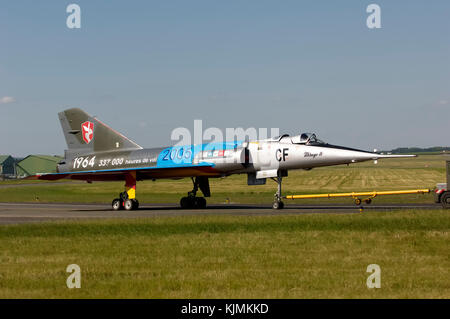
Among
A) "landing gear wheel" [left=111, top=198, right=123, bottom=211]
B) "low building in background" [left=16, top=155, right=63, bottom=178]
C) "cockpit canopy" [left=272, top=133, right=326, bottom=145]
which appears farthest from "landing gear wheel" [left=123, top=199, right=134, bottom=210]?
"low building in background" [left=16, top=155, right=63, bottom=178]

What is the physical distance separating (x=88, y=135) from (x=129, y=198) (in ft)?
18.2

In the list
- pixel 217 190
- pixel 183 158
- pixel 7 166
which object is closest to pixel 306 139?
pixel 183 158

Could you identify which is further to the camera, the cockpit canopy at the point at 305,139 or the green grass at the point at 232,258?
the cockpit canopy at the point at 305,139

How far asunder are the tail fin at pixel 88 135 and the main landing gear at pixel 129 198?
2.28 m

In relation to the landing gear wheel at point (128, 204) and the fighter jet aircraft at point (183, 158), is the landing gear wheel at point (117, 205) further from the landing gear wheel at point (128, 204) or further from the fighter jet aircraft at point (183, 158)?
the landing gear wheel at point (128, 204)

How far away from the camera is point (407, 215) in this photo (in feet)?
67.3

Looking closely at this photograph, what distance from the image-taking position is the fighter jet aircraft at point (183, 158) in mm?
28375

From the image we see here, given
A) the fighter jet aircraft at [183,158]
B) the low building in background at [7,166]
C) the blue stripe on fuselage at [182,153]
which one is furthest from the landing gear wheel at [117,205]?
the low building in background at [7,166]

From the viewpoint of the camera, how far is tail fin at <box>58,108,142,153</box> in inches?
1369

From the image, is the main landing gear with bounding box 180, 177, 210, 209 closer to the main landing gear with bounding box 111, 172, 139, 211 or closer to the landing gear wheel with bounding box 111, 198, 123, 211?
the main landing gear with bounding box 111, 172, 139, 211

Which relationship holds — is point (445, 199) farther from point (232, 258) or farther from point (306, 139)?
point (232, 258)

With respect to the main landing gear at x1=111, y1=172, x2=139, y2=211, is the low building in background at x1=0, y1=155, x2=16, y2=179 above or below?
above
